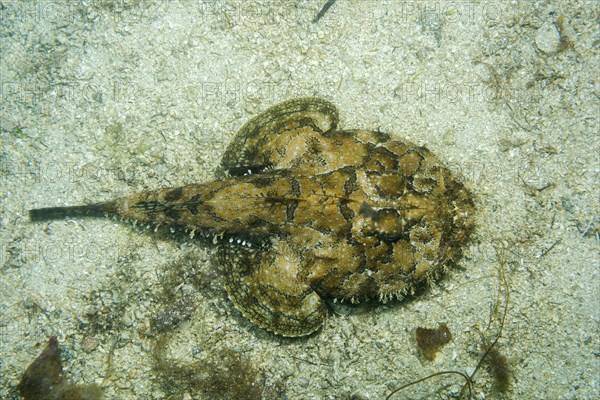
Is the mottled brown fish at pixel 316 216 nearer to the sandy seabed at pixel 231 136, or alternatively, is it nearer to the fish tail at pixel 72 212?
the fish tail at pixel 72 212

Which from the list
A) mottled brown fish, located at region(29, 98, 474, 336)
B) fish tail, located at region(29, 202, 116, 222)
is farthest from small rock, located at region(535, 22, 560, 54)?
fish tail, located at region(29, 202, 116, 222)

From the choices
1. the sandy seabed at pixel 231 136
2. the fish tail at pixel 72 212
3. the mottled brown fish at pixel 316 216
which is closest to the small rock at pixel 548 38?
the sandy seabed at pixel 231 136

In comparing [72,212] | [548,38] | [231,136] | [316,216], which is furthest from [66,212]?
[548,38]

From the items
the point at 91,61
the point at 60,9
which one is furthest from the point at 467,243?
the point at 60,9

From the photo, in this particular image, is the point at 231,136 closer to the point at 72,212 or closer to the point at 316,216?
the point at 316,216

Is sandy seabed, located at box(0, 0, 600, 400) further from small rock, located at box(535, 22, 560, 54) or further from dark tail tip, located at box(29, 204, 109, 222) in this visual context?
dark tail tip, located at box(29, 204, 109, 222)

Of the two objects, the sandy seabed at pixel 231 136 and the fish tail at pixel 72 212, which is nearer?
the sandy seabed at pixel 231 136
